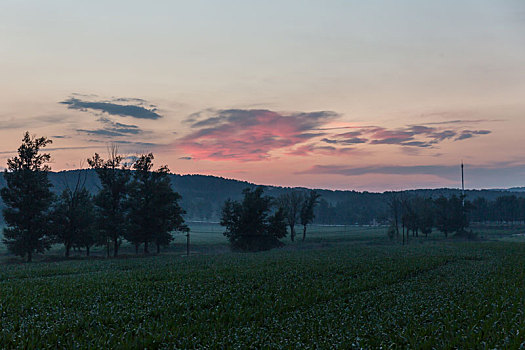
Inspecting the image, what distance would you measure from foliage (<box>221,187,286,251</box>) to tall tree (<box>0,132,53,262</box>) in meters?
34.7

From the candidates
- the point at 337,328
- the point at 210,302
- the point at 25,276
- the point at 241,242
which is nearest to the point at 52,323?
the point at 210,302

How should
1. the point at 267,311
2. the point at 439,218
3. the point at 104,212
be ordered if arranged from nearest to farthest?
the point at 267,311
the point at 104,212
the point at 439,218

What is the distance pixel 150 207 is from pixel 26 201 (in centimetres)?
1928

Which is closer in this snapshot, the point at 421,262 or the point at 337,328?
the point at 337,328

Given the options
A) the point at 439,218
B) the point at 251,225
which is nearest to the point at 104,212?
the point at 251,225

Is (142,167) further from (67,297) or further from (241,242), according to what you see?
(67,297)

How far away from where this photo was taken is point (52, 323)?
16422mm

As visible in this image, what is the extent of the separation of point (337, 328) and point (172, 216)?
57.5 m

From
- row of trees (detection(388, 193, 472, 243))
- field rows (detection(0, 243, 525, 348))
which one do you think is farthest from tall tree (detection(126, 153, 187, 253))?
row of trees (detection(388, 193, 472, 243))

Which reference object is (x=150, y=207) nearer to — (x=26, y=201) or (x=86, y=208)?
(x=86, y=208)

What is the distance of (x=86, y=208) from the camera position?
66.1 meters

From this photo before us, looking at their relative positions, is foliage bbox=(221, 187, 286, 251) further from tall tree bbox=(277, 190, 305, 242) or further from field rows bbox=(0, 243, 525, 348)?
field rows bbox=(0, 243, 525, 348)

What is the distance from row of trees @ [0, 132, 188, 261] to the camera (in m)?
55.1

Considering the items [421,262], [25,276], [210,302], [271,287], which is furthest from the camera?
[421,262]
